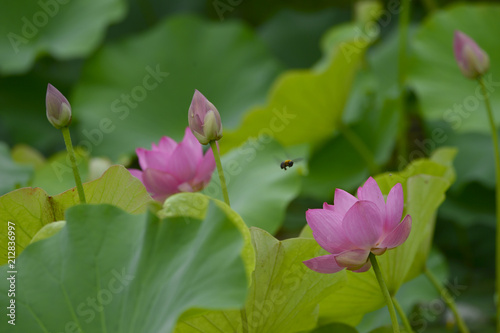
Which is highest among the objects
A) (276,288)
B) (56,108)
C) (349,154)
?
(56,108)

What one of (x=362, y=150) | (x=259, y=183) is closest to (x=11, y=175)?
(x=259, y=183)

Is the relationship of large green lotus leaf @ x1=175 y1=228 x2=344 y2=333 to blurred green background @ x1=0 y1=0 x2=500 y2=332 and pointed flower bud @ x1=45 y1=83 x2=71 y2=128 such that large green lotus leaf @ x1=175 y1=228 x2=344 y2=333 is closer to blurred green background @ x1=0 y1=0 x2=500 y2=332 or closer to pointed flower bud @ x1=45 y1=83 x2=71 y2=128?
pointed flower bud @ x1=45 y1=83 x2=71 y2=128

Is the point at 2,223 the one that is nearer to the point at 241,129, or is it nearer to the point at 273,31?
the point at 241,129

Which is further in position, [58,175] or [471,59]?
[58,175]

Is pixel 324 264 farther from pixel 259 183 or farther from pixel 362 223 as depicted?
pixel 259 183

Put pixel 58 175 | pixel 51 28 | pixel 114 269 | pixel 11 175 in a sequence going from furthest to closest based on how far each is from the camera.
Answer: pixel 51 28
pixel 58 175
pixel 11 175
pixel 114 269

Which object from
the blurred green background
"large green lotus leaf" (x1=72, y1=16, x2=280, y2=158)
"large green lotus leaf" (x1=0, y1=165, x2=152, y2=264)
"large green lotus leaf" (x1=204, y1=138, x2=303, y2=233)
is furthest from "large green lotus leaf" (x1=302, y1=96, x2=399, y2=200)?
"large green lotus leaf" (x1=0, y1=165, x2=152, y2=264)
